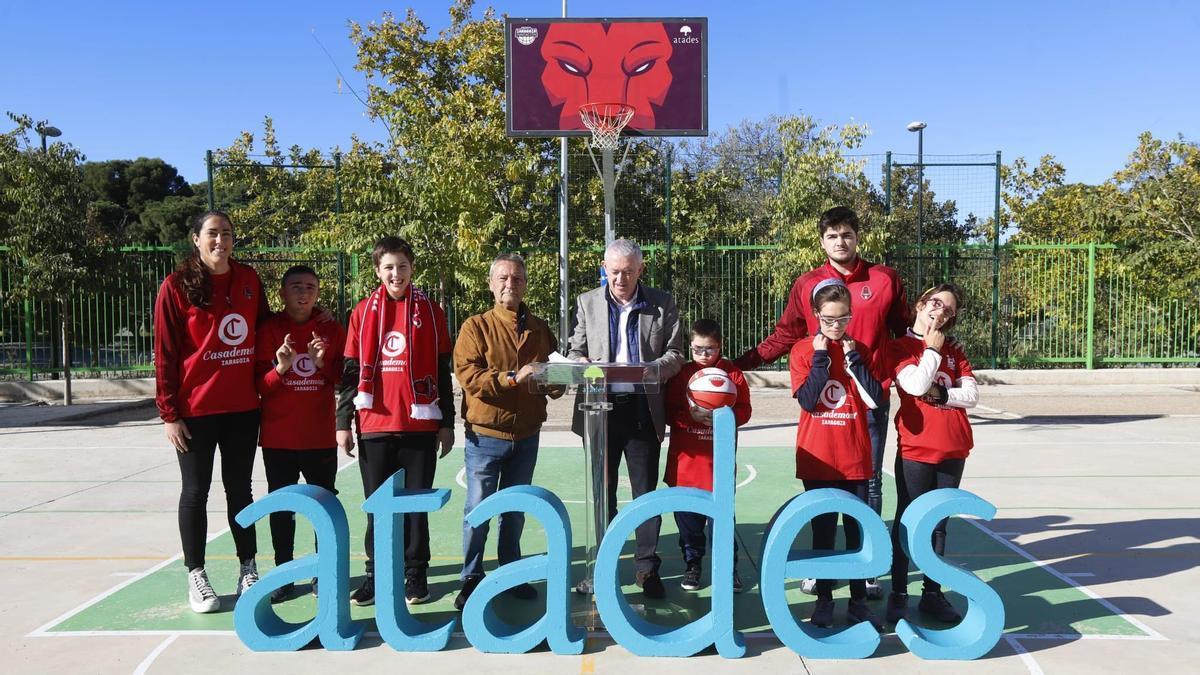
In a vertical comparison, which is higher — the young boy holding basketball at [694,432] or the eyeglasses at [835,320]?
the eyeglasses at [835,320]

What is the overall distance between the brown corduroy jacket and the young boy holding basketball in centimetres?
→ 77

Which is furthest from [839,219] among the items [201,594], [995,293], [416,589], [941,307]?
[995,293]

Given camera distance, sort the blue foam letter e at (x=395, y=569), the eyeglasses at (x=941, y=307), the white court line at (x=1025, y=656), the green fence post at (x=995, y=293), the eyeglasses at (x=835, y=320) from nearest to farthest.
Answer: the white court line at (x=1025, y=656)
the blue foam letter e at (x=395, y=569)
the eyeglasses at (x=835, y=320)
the eyeglasses at (x=941, y=307)
the green fence post at (x=995, y=293)

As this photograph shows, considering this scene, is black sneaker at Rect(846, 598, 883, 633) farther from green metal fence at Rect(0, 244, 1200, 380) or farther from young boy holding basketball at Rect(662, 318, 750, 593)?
green metal fence at Rect(0, 244, 1200, 380)

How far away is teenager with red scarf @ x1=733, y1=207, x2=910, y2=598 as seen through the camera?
180 inches

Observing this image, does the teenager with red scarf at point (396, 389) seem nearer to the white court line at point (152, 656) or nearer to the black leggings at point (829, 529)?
the white court line at point (152, 656)

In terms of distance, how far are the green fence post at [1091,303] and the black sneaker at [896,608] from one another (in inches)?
537

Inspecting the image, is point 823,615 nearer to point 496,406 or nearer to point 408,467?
point 496,406

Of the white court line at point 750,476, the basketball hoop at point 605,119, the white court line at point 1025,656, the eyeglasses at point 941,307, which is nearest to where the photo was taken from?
the white court line at point 1025,656

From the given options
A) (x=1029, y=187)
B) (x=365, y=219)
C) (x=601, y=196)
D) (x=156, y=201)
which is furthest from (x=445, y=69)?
(x=156, y=201)

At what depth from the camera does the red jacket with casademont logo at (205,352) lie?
4.30 m

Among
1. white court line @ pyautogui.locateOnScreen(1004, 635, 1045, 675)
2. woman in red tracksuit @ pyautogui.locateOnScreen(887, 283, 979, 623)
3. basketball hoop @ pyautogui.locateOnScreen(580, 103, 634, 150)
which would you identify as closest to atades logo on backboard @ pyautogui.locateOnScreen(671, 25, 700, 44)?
basketball hoop @ pyautogui.locateOnScreen(580, 103, 634, 150)

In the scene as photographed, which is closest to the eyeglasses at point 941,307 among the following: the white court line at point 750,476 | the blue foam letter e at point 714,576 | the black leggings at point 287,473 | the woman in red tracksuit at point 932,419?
the woman in red tracksuit at point 932,419

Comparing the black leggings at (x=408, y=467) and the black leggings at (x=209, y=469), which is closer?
the black leggings at (x=209, y=469)
